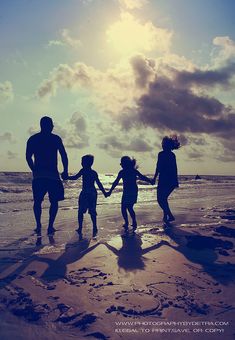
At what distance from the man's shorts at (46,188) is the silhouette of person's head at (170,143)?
3.05 meters

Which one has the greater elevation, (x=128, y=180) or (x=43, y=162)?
(x=43, y=162)

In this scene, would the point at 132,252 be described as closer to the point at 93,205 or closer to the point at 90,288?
the point at 90,288

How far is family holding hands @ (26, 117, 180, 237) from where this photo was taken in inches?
262

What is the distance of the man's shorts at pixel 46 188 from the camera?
662 centimetres

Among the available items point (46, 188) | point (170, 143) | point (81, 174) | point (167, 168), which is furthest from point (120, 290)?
point (170, 143)

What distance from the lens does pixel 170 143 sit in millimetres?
8398

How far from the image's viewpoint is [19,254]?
4.93 meters

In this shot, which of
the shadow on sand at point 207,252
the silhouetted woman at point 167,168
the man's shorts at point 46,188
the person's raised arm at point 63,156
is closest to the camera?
the shadow on sand at point 207,252

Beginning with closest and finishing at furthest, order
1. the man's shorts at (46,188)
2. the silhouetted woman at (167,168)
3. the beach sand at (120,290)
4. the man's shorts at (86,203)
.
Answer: the beach sand at (120,290), the man's shorts at (46,188), the man's shorts at (86,203), the silhouetted woman at (167,168)

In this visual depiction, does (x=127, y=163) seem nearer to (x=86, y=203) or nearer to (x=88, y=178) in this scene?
(x=88, y=178)

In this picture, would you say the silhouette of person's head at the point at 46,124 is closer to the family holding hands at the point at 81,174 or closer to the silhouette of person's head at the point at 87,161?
the family holding hands at the point at 81,174

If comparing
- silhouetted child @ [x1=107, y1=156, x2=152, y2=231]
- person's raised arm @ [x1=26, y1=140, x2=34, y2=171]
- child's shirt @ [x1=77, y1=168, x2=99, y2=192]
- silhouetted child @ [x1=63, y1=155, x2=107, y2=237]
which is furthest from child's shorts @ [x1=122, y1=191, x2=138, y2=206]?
person's raised arm @ [x1=26, y1=140, x2=34, y2=171]

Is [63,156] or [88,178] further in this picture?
[88,178]

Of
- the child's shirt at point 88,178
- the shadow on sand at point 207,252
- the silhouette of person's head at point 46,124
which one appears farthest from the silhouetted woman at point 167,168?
the silhouette of person's head at point 46,124
